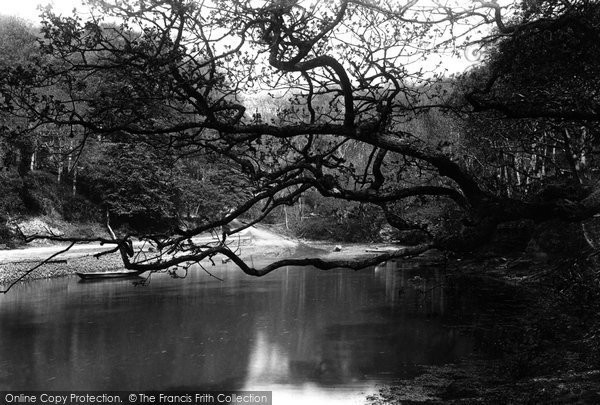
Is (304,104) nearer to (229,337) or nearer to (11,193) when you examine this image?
(229,337)

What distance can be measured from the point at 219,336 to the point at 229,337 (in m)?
0.30

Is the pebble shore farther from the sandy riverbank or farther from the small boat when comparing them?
the small boat

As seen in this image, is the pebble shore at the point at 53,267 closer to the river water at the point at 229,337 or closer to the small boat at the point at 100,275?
the river water at the point at 229,337

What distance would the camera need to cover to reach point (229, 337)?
41.8ft

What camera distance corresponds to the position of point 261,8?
205 inches

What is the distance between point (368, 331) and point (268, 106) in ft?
189

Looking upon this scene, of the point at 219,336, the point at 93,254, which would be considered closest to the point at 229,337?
the point at 219,336

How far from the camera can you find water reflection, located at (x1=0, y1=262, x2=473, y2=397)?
9891 mm

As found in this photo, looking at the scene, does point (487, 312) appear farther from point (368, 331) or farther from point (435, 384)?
point (435, 384)

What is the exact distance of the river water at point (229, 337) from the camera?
31.9 ft

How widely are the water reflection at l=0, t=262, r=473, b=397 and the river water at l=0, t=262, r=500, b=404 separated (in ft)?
0.12

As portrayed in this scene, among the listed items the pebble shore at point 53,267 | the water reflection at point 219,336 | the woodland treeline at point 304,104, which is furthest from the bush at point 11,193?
the woodland treeline at point 304,104

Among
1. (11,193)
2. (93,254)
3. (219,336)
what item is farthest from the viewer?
(11,193)

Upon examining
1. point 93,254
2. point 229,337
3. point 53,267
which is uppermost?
point 93,254
